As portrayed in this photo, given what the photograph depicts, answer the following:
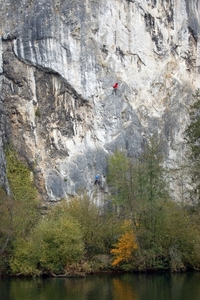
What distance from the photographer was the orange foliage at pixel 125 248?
119 ft

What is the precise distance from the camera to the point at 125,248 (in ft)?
119

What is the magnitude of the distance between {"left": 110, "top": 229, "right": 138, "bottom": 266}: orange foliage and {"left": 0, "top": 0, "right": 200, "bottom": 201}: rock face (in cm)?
965

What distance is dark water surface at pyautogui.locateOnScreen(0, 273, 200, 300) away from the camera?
1055 inches

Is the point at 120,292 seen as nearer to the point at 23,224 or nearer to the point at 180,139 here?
the point at 23,224

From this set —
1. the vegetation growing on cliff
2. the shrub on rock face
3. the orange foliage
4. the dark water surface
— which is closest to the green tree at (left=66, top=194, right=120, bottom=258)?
the vegetation growing on cliff

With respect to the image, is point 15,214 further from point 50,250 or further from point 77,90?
point 77,90

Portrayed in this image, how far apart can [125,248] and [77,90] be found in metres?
15.4

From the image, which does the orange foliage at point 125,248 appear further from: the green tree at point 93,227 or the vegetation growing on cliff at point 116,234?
the green tree at point 93,227

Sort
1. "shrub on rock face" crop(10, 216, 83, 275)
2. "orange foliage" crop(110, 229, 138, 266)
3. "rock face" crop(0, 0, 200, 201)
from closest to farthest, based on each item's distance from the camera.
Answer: "shrub on rock face" crop(10, 216, 83, 275), "orange foliage" crop(110, 229, 138, 266), "rock face" crop(0, 0, 200, 201)

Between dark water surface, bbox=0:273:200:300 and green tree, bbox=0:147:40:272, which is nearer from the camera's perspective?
dark water surface, bbox=0:273:200:300

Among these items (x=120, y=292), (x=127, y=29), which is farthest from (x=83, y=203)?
(x=127, y=29)

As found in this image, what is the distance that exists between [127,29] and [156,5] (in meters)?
3.70

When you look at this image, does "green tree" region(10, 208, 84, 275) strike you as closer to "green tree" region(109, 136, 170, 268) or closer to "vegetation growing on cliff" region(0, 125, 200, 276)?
"vegetation growing on cliff" region(0, 125, 200, 276)

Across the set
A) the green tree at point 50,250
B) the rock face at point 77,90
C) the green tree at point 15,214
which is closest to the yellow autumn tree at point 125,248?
the green tree at point 50,250
